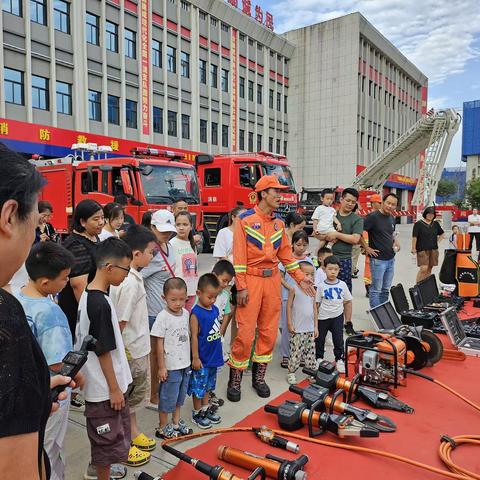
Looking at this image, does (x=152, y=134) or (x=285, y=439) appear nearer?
(x=285, y=439)

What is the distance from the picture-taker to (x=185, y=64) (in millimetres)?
24406

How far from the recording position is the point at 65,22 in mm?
18172

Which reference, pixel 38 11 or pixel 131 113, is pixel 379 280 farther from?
pixel 131 113

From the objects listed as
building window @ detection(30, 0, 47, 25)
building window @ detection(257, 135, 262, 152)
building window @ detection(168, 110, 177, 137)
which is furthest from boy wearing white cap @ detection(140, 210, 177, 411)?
building window @ detection(257, 135, 262, 152)

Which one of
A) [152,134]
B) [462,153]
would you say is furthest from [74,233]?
[462,153]

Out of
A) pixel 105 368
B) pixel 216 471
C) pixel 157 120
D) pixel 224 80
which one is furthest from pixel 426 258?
pixel 224 80

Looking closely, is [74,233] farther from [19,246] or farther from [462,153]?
[462,153]

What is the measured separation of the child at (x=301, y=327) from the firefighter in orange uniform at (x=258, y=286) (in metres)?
0.33

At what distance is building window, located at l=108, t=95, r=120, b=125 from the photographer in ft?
66.1

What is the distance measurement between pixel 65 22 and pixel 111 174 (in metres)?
12.4

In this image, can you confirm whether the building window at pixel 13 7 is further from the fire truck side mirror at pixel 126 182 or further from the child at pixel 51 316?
the child at pixel 51 316

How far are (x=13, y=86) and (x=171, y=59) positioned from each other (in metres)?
9.61

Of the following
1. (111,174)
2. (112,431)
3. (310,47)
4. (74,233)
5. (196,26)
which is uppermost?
(310,47)

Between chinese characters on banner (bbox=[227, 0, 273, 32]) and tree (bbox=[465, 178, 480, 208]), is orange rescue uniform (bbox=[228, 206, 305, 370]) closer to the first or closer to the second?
chinese characters on banner (bbox=[227, 0, 273, 32])
